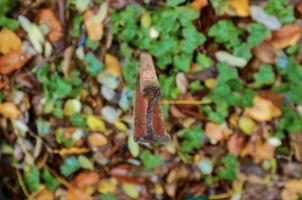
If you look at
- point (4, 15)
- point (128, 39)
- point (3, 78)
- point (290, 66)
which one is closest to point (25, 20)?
point (4, 15)

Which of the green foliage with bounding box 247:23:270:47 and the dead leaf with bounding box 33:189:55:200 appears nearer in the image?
the green foliage with bounding box 247:23:270:47

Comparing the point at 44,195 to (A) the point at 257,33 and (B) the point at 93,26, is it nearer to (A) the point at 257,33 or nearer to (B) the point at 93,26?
(B) the point at 93,26

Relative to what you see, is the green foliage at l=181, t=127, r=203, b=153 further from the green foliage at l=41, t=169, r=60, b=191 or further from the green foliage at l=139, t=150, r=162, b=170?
the green foliage at l=41, t=169, r=60, b=191

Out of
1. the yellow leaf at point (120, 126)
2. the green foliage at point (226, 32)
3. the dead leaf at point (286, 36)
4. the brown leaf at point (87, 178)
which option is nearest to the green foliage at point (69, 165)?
the brown leaf at point (87, 178)

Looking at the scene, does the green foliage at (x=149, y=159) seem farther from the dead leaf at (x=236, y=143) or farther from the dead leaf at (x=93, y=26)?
the dead leaf at (x=93, y=26)

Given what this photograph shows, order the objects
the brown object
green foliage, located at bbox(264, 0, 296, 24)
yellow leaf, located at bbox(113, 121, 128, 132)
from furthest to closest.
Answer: yellow leaf, located at bbox(113, 121, 128, 132) < green foliage, located at bbox(264, 0, 296, 24) < the brown object

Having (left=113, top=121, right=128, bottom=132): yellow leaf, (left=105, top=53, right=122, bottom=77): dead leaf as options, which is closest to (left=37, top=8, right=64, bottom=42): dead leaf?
A: (left=105, top=53, right=122, bottom=77): dead leaf
